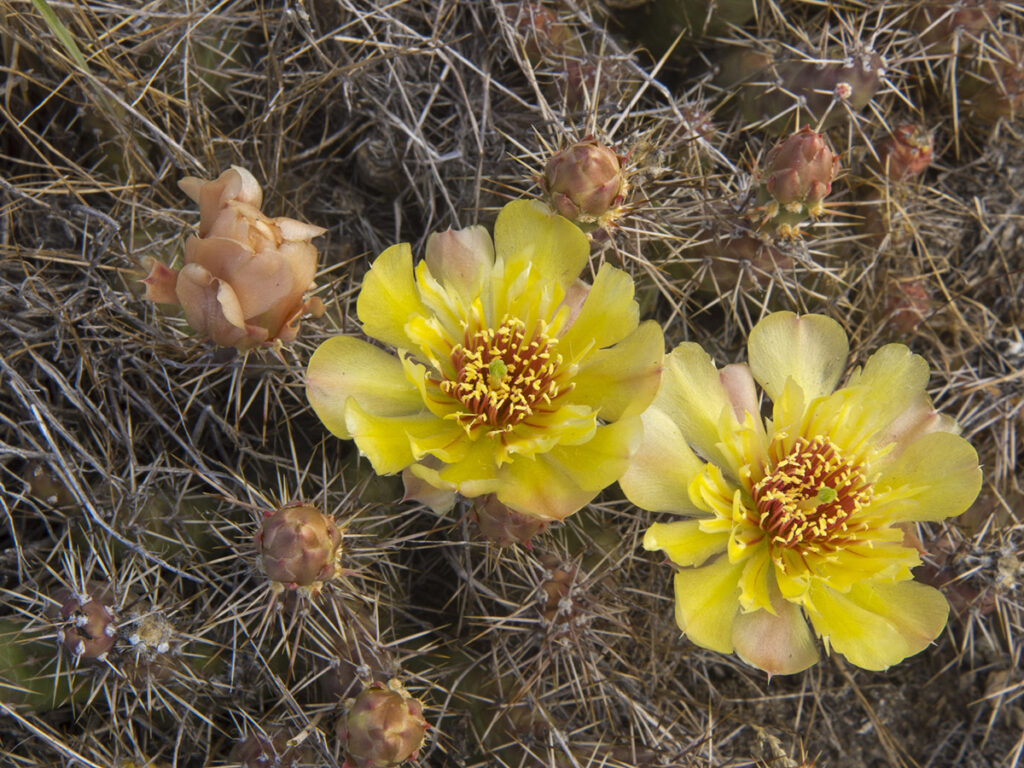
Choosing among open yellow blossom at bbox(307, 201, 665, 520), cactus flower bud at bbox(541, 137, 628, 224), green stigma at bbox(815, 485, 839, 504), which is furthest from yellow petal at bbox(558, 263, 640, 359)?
green stigma at bbox(815, 485, 839, 504)

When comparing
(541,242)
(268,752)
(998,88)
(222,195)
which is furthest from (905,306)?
(268,752)

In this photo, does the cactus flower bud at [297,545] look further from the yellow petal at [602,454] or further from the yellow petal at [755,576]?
the yellow petal at [755,576]

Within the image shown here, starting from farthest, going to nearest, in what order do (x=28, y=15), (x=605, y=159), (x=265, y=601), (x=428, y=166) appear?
1. (x=428, y=166)
2. (x=28, y=15)
3. (x=265, y=601)
4. (x=605, y=159)

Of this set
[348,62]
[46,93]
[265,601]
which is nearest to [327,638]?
[265,601]

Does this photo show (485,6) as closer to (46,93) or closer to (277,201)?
(277,201)

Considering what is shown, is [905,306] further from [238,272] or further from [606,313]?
[238,272]

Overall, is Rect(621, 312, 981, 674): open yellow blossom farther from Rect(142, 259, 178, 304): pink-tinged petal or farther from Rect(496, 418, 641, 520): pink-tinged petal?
Rect(142, 259, 178, 304): pink-tinged petal
